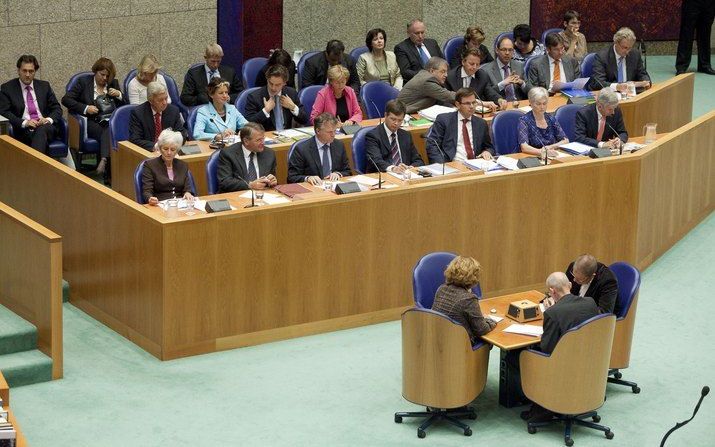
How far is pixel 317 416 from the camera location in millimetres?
8156

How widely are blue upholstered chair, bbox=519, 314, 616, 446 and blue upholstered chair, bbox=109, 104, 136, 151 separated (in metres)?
4.75

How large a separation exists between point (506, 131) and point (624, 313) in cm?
368

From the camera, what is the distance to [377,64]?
547 inches

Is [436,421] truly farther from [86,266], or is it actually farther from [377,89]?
[377,89]

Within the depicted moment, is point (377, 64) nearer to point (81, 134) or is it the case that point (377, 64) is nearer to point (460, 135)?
point (460, 135)

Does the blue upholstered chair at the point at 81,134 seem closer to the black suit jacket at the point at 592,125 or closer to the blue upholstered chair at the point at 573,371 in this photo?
the black suit jacket at the point at 592,125

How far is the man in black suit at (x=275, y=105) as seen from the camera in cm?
1188

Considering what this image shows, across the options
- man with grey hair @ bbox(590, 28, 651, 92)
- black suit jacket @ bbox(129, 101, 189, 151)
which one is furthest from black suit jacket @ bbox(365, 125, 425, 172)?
man with grey hair @ bbox(590, 28, 651, 92)

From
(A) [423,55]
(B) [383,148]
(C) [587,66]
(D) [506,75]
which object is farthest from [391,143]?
(C) [587,66]

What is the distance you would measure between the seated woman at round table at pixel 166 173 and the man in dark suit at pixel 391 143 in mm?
1632

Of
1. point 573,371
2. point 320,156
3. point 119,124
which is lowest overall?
point 573,371

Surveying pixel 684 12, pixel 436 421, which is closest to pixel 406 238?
pixel 436 421

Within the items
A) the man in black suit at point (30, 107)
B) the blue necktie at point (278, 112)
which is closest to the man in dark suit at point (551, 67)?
the blue necktie at point (278, 112)

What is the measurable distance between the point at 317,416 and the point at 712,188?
19.2 feet
